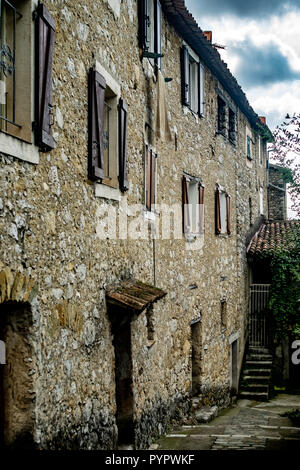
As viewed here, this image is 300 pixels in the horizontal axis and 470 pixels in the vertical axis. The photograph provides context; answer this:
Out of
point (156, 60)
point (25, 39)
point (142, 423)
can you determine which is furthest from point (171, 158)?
point (25, 39)

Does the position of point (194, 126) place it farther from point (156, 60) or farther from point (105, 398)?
point (105, 398)

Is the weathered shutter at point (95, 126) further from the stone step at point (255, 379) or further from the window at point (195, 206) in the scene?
the stone step at point (255, 379)

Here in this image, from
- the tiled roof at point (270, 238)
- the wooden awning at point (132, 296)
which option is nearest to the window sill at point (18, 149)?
the wooden awning at point (132, 296)

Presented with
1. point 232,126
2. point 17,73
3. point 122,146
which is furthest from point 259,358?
point 17,73

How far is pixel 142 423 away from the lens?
23.5ft

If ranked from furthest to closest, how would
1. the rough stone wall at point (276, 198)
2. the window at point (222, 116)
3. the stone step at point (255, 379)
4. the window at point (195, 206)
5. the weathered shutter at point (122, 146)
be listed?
the rough stone wall at point (276, 198) → the stone step at point (255, 379) → the window at point (222, 116) → the window at point (195, 206) → the weathered shutter at point (122, 146)

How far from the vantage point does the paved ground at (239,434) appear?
743 cm

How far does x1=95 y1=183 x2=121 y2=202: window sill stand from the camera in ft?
19.4

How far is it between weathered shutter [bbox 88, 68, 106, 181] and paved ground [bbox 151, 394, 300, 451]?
3940 millimetres

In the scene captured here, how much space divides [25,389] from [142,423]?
130 inches

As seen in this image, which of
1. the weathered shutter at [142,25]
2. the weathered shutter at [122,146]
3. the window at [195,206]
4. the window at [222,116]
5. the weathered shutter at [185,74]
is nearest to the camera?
the weathered shutter at [122,146]

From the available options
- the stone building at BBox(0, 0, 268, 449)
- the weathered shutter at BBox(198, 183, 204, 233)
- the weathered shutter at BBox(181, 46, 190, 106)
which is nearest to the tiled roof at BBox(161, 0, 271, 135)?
the stone building at BBox(0, 0, 268, 449)

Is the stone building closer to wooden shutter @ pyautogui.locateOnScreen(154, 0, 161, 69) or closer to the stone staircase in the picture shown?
wooden shutter @ pyautogui.locateOnScreen(154, 0, 161, 69)

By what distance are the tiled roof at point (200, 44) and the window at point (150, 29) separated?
58 cm
